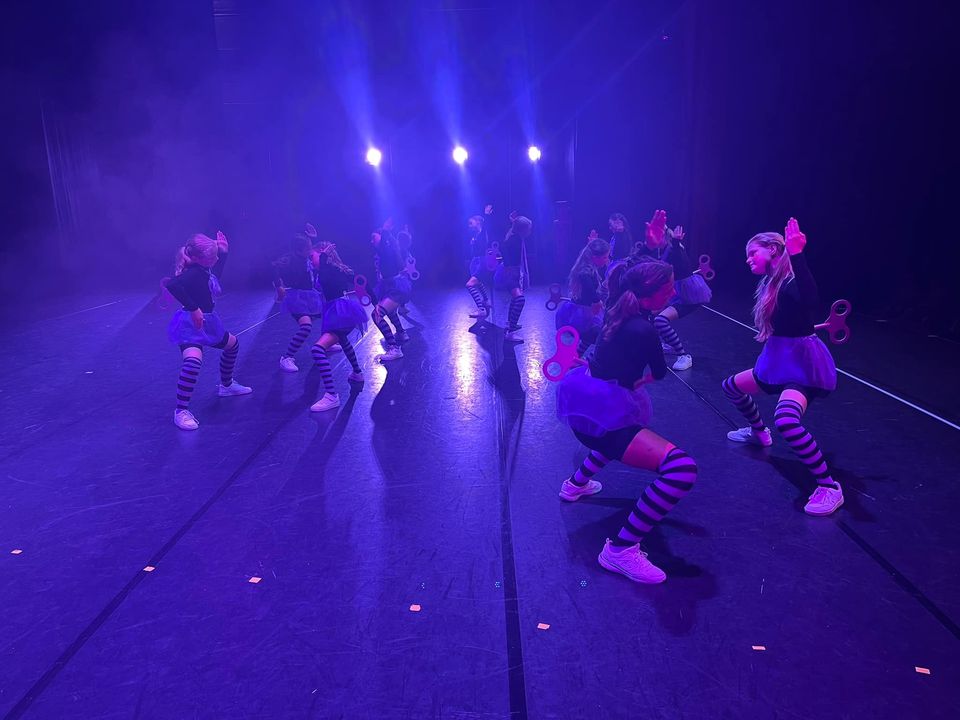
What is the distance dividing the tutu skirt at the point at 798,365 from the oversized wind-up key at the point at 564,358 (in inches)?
48.1

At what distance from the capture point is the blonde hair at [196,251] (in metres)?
5.24

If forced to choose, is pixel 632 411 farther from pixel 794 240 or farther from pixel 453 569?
pixel 794 240

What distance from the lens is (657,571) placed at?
303 cm

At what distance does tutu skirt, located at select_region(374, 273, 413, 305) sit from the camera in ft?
26.9

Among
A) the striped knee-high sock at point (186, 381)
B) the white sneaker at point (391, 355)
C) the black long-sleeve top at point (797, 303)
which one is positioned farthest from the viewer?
the white sneaker at point (391, 355)

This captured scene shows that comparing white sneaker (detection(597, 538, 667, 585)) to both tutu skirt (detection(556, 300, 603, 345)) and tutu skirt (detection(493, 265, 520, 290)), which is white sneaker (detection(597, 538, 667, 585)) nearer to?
tutu skirt (detection(556, 300, 603, 345))

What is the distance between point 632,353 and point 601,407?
1.02 feet

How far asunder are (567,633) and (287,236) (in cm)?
1535

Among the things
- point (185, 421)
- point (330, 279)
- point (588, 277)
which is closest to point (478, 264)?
point (330, 279)

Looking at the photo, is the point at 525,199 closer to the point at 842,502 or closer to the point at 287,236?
the point at 287,236

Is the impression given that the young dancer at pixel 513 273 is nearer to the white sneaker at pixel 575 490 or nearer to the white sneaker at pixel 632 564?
the white sneaker at pixel 575 490

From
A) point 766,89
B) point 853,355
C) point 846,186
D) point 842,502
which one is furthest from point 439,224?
point 842,502

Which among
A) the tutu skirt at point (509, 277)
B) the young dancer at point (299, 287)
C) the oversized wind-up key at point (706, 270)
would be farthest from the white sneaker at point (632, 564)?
the tutu skirt at point (509, 277)

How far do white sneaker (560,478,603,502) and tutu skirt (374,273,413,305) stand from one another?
190 inches
